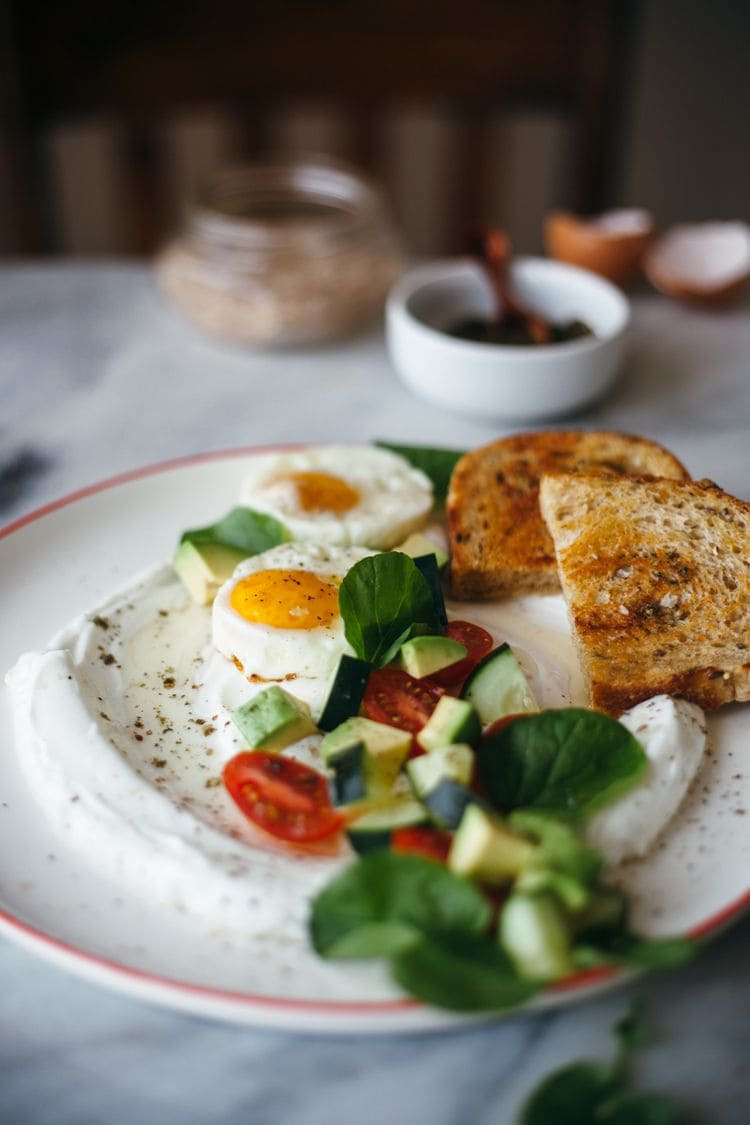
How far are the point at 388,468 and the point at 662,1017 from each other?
173 cm

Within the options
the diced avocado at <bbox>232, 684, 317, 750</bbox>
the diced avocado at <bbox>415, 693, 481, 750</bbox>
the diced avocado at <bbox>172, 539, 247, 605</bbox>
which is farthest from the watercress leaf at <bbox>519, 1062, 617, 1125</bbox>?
the diced avocado at <bbox>172, 539, 247, 605</bbox>

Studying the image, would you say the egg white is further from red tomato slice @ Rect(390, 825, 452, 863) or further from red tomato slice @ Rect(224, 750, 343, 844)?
red tomato slice @ Rect(390, 825, 452, 863)

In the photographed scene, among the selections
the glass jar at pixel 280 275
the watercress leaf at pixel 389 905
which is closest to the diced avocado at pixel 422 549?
the watercress leaf at pixel 389 905

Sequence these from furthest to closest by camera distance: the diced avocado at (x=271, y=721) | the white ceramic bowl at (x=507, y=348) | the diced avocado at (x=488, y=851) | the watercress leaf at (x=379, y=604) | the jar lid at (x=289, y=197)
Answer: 1. the jar lid at (x=289, y=197)
2. the white ceramic bowl at (x=507, y=348)
3. the watercress leaf at (x=379, y=604)
4. the diced avocado at (x=271, y=721)
5. the diced avocado at (x=488, y=851)

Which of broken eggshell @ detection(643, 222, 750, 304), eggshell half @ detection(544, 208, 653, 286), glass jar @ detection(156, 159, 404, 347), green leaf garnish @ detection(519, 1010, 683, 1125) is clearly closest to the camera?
green leaf garnish @ detection(519, 1010, 683, 1125)

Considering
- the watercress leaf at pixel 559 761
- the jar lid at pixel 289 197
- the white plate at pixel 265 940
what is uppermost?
the jar lid at pixel 289 197

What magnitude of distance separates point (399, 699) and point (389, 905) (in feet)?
1.92

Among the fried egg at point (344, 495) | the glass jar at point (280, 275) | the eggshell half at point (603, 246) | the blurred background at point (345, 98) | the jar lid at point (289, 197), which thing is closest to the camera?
the fried egg at point (344, 495)

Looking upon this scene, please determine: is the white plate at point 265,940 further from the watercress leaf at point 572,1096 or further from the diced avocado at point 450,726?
the diced avocado at point 450,726

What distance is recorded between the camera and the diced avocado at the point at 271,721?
7.22ft

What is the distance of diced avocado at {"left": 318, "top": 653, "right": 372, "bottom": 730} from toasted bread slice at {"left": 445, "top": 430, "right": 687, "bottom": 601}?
0.60 metres

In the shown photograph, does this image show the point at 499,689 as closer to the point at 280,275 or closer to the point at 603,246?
the point at 280,275

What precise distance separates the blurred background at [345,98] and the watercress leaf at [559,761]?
421 cm

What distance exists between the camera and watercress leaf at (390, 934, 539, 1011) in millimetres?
1631
